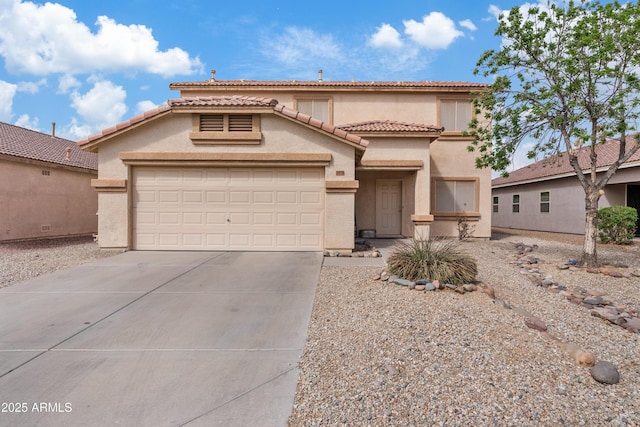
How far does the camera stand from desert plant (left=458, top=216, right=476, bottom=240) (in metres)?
13.6

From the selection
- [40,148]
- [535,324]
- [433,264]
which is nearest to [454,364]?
[535,324]

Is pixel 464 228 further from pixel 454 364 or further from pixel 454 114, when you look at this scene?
pixel 454 364

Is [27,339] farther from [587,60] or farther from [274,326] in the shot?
[587,60]

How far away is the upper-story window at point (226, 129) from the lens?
9727 mm

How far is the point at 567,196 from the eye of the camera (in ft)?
56.3

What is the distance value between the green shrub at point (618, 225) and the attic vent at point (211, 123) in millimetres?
14619

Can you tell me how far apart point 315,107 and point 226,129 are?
5812 millimetres

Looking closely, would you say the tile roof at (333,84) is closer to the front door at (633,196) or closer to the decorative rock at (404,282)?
the front door at (633,196)

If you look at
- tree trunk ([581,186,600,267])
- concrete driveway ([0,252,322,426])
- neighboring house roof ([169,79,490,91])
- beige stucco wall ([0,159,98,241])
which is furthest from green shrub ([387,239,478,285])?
beige stucco wall ([0,159,98,241])

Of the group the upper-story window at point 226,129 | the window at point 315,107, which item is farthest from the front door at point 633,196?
the upper-story window at point 226,129

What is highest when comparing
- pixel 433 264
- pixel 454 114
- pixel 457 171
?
pixel 454 114

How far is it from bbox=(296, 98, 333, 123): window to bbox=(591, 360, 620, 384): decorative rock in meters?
12.8

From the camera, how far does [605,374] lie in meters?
3.07

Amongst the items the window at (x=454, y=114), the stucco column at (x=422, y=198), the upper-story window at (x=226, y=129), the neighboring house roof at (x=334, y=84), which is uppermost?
the neighboring house roof at (x=334, y=84)
